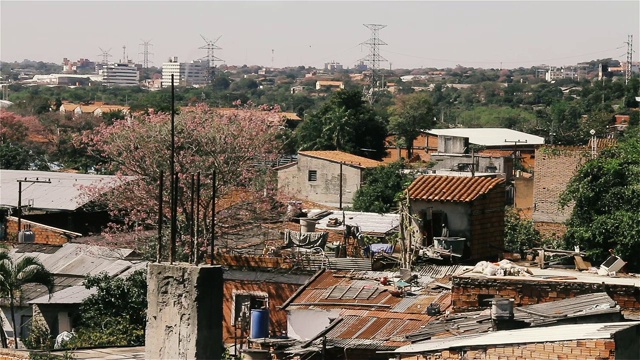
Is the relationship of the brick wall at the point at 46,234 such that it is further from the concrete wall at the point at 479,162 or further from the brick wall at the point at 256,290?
the concrete wall at the point at 479,162

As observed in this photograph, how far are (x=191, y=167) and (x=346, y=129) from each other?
26.2 m

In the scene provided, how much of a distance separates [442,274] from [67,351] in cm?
579

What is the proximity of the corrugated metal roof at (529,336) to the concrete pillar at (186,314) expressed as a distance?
4068 millimetres

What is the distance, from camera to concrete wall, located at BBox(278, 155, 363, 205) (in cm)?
4097

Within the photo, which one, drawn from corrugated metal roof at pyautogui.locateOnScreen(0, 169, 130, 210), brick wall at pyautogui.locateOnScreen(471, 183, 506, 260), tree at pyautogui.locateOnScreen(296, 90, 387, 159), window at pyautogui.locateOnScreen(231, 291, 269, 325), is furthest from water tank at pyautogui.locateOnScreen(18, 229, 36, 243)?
tree at pyautogui.locateOnScreen(296, 90, 387, 159)

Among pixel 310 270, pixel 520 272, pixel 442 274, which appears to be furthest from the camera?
pixel 310 270

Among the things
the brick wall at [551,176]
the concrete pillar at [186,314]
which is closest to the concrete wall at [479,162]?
the brick wall at [551,176]

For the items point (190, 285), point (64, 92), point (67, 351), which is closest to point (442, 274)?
point (67, 351)

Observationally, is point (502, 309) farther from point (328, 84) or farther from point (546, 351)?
point (328, 84)

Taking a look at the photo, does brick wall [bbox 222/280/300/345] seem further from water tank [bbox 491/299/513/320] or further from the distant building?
the distant building

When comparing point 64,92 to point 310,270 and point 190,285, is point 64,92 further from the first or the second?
point 190,285

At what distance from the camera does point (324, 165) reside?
41750 mm

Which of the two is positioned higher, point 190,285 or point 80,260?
point 190,285

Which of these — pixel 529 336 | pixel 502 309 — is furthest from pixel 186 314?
pixel 502 309
